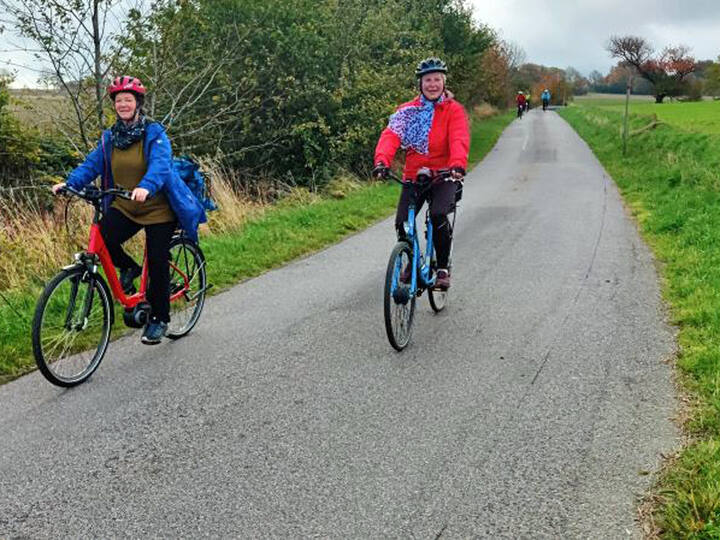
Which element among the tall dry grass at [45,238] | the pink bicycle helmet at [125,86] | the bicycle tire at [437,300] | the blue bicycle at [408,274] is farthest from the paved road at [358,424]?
the tall dry grass at [45,238]

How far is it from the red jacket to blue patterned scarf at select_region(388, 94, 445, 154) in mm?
36

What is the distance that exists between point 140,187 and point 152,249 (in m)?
0.65

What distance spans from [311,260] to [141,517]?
5.76 meters

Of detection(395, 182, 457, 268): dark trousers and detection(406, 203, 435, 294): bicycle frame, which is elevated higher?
detection(395, 182, 457, 268): dark trousers

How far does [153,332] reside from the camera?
193 inches

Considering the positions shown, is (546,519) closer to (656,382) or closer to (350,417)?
(350,417)

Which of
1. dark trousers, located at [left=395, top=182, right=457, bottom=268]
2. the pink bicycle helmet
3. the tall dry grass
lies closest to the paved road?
dark trousers, located at [left=395, top=182, right=457, bottom=268]

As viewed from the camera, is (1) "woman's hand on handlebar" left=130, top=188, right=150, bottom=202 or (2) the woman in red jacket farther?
(2) the woman in red jacket

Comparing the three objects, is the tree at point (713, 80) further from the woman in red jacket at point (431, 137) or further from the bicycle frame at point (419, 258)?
the bicycle frame at point (419, 258)

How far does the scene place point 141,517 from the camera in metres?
2.93

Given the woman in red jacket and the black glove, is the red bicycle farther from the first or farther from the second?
the woman in red jacket

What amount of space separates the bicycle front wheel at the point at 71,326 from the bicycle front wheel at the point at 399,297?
2.17 metres

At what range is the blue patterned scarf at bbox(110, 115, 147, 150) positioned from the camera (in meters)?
4.54

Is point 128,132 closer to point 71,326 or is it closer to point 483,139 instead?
point 71,326
